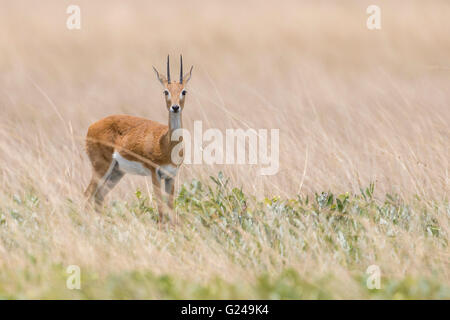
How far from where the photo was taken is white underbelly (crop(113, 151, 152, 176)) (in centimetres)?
806

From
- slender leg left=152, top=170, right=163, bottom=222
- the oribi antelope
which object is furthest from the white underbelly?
slender leg left=152, top=170, right=163, bottom=222

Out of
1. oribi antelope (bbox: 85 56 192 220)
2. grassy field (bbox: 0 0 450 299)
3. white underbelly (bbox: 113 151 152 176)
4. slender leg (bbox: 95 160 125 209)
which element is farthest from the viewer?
slender leg (bbox: 95 160 125 209)

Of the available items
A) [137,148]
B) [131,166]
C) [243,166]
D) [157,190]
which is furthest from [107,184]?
[243,166]

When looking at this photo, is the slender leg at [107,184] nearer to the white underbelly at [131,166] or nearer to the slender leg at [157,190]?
the white underbelly at [131,166]

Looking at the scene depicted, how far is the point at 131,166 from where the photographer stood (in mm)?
8172

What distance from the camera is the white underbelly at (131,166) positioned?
8.06 meters

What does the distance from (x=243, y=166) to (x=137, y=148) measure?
5.51 feet

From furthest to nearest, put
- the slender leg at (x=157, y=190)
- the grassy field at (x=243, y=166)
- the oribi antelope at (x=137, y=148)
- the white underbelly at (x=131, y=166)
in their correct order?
the white underbelly at (x=131, y=166)
the slender leg at (x=157, y=190)
the oribi antelope at (x=137, y=148)
the grassy field at (x=243, y=166)

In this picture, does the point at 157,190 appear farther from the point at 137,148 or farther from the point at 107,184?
the point at 107,184

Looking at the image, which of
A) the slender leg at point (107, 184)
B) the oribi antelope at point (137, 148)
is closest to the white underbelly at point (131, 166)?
the oribi antelope at point (137, 148)

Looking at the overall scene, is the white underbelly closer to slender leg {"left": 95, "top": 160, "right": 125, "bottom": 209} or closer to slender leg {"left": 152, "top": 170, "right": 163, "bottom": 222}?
slender leg {"left": 152, "top": 170, "right": 163, "bottom": 222}

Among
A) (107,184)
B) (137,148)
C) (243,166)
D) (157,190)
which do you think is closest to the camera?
(157,190)

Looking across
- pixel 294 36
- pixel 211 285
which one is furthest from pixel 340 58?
pixel 211 285

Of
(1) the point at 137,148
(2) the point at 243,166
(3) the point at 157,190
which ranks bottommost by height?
(3) the point at 157,190
